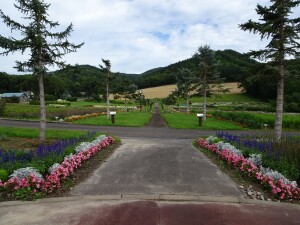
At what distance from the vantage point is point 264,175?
718cm

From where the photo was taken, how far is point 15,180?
21.7 feet

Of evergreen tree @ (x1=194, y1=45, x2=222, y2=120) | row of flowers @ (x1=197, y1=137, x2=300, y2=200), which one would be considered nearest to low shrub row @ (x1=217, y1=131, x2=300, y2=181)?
row of flowers @ (x1=197, y1=137, x2=300, y2=200)

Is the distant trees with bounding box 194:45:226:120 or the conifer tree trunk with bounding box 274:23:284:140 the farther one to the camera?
the distant trees with bounding box 194:45:226:120

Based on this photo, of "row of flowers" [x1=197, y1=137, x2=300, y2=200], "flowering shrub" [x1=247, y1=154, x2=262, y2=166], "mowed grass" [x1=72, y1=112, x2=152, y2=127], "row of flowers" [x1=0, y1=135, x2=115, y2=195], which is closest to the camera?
"row of flowers" [x1=197, y1=137, x2=300, y2=200]

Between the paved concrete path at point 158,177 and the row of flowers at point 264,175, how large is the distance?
2.12 feet

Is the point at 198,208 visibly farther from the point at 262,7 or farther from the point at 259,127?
the point at 259,127

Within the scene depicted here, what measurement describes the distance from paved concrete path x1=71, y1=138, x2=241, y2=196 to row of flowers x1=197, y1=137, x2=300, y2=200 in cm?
65

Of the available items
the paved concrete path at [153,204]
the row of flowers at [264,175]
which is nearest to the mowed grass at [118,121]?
the row of flowers at [264,175]

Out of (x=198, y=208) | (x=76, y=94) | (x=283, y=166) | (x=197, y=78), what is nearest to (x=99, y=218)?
(x=198, y=208)

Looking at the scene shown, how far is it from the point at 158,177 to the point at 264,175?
2.91 m

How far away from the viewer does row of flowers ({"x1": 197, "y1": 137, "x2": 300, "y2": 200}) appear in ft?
21.0

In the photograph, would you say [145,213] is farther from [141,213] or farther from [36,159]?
[36,159]

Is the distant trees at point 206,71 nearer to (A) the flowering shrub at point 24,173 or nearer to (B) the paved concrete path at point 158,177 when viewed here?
(B) the paved concrete path at point 158,177

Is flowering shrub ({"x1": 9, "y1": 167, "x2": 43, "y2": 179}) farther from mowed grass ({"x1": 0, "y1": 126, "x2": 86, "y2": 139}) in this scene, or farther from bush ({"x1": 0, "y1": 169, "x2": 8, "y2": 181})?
mowed grass ({"x1": 0, "y1": 126, "x2": 86, "y2": 139})
